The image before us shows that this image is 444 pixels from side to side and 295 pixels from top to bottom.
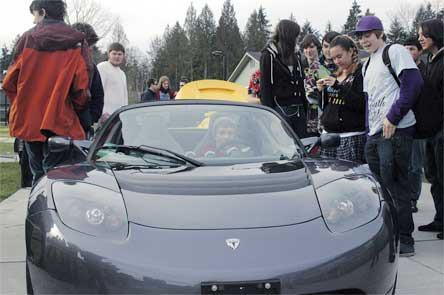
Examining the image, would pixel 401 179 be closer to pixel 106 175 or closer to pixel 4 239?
pixel 106 175

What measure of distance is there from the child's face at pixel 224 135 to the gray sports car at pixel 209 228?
39cm

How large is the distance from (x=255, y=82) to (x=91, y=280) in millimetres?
6739

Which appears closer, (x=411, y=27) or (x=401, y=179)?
(x=401, y=179)

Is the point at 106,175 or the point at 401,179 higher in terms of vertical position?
the point at 106,175

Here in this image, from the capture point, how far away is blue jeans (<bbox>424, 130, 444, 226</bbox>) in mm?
4816

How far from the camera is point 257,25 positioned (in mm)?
98188

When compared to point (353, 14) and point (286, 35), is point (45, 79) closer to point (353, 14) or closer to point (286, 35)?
point (286, 35)

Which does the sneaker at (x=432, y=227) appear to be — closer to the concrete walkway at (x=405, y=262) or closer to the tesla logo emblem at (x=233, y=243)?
the concrete walkway at (x=405, y=262)

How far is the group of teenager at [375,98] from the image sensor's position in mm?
4207

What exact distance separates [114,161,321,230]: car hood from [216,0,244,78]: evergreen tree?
88.6 m

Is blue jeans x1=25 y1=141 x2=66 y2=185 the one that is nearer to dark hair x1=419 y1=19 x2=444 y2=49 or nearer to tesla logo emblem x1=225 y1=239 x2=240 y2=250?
A: tesla logo emblem x1=225 y1=239 x2=240 y2=250

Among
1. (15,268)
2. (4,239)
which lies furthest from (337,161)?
(4,239)

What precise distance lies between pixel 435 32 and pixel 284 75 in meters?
1.52

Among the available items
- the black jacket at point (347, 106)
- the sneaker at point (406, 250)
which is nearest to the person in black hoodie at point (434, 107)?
the black jacket at point (347, 106)
